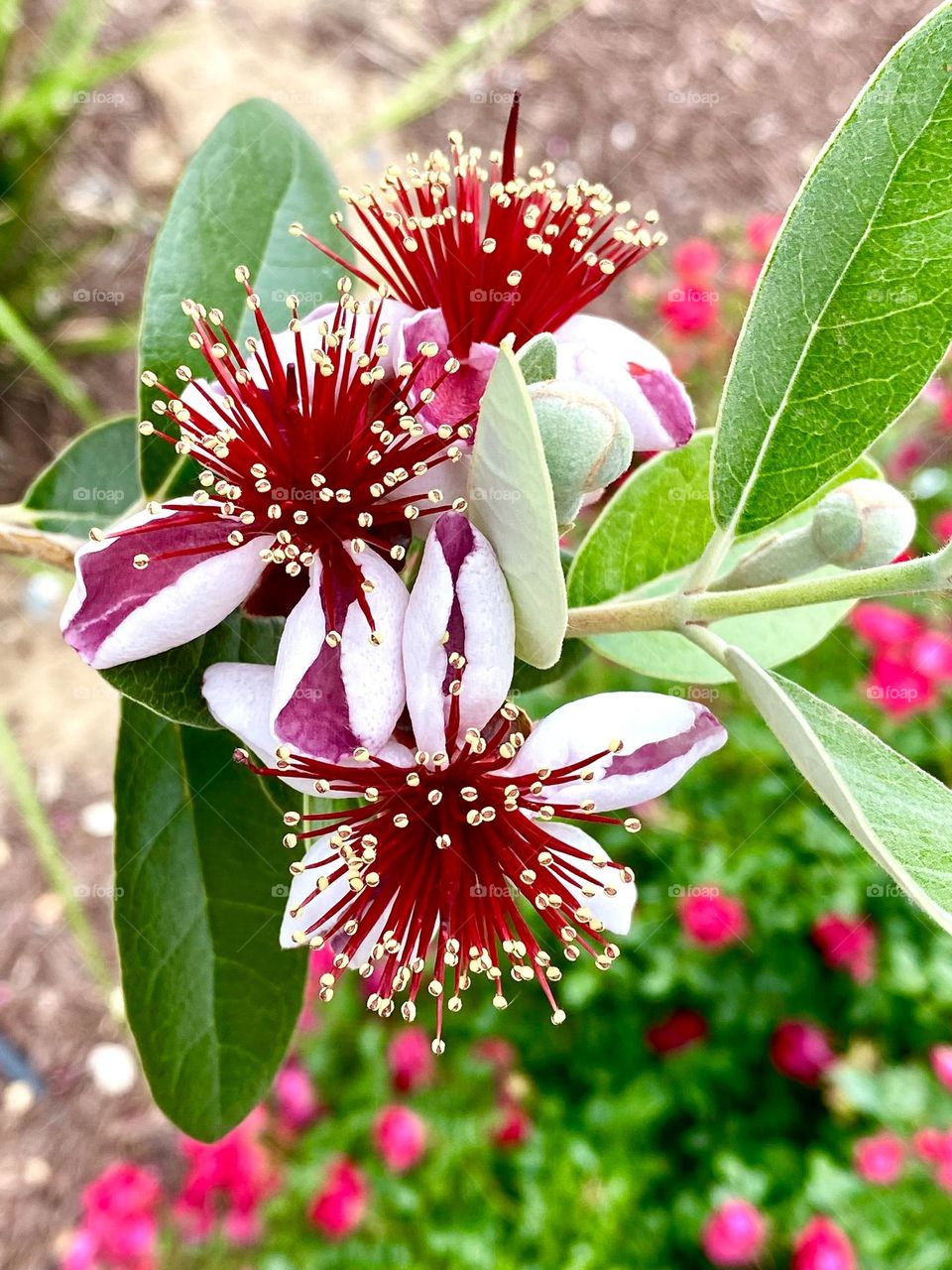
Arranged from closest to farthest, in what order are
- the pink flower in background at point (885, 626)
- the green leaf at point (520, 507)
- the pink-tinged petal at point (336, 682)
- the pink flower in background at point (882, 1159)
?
the green leaf at point (520, 507), the pink-tinged petal at point (336, 682), the pink flower in background at point (882, 1159), the pink flower in background at point (885, 626)

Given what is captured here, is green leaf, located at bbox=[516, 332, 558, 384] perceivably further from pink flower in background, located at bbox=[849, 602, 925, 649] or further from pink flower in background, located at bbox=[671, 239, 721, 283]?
pink flower in background, located at bbox=[671, 239, 721, 283]

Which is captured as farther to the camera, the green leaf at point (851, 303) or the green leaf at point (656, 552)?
the green leaf at point (656, 552)

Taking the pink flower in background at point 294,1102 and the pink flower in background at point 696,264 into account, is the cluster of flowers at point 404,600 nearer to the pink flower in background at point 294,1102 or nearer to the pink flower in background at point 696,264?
the pink flower in background at point 294,1102

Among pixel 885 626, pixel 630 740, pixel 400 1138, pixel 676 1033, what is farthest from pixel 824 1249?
pixel 630 740

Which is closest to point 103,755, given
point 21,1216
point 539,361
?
point 21,1216

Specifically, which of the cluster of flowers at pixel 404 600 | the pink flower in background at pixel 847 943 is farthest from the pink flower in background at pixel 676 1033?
the cluster of flowers at pixel 404 600

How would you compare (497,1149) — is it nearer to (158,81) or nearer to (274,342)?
(274,342)

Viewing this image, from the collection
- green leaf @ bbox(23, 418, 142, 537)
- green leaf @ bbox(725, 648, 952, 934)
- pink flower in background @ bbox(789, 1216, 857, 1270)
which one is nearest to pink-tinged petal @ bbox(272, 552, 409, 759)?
green leaf @ bbox(725, 648, 952, 934)
